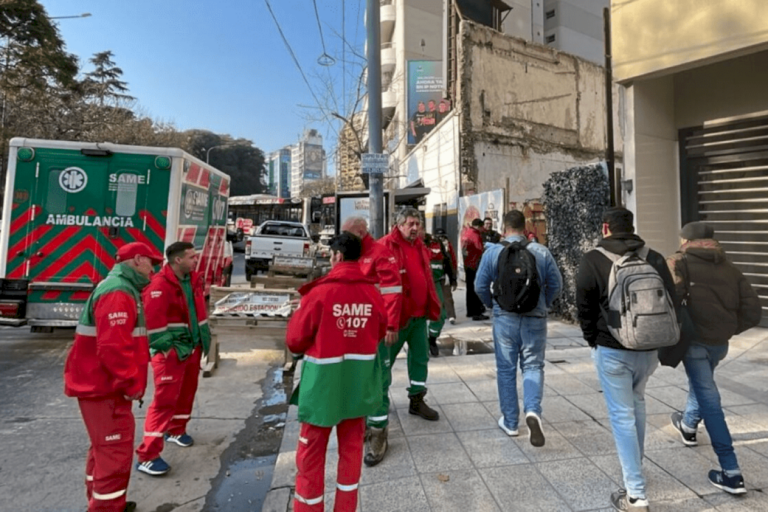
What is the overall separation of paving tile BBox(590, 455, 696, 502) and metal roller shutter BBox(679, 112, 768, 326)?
17.9ft

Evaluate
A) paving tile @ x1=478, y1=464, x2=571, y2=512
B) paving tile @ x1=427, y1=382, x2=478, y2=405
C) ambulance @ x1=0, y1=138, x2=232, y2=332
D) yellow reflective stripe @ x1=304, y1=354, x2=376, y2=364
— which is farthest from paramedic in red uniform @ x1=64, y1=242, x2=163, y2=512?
ambulance @ x1=0, y1=138, x2=232, y2=332

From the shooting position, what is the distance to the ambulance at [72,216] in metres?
6.64

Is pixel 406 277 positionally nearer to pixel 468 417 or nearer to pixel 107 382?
pixel 468 417

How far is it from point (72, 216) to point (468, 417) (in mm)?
6155

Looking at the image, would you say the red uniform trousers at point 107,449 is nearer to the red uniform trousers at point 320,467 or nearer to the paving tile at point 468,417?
the red uniform trousers at point 320,467

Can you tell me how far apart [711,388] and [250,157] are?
70896 millimetres

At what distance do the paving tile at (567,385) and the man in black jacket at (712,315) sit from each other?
190cm

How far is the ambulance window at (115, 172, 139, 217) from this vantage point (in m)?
6.94

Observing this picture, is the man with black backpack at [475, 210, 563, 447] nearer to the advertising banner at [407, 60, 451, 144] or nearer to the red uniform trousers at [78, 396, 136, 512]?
the red uniform trousers at [78, 396, 136, 512]

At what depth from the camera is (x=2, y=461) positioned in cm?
373

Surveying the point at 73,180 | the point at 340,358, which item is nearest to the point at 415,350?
the point at 340,358

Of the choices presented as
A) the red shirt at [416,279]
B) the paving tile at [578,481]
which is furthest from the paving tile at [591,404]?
the red shirt at [416,279]

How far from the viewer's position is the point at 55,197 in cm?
681

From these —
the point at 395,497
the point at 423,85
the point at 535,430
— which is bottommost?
the point at 395,497
